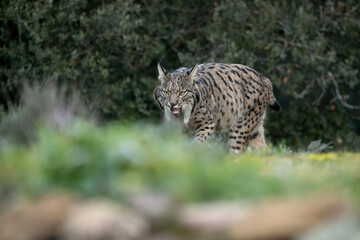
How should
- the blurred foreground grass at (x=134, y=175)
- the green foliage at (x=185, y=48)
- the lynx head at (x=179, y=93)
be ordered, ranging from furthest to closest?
the green foliage at (x=185, y=48) → the lynx head at (x=179, y=93) → the blurred foreground grass at (x=134, y=175)

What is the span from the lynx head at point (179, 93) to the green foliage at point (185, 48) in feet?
11.4

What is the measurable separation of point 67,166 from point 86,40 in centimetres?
1058

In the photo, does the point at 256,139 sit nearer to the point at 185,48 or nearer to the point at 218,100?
the point at 218,100

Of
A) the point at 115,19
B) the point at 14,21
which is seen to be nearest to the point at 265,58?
the point at 115,19

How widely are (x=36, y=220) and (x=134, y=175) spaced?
2.34ft

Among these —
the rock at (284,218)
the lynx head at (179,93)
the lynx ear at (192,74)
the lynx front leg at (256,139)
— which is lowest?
the rock at (284,218)

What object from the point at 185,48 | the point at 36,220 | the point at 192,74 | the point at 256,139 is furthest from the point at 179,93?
the point at 36,220

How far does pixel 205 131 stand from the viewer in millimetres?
10508

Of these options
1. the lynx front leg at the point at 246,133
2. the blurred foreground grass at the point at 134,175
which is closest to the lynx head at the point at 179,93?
the lynx front leg at the point at 246,133

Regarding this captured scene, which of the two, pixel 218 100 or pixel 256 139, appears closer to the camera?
pixel 218 100

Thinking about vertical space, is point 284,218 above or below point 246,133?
below

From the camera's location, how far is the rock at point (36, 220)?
4188 millimetres

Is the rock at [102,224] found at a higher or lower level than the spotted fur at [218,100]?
lower

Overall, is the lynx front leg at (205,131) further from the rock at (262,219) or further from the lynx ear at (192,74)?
the rock at (262,219)
